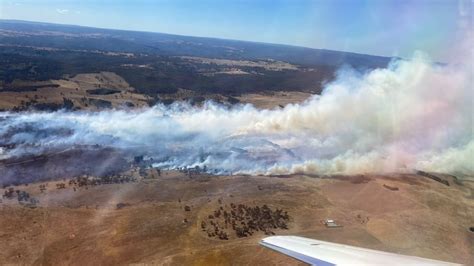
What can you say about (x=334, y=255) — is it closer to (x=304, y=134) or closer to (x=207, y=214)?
(x=207, y=214)

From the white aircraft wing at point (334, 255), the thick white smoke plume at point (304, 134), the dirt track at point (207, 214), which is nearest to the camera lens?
the white aircraft wing at point (334, 255)

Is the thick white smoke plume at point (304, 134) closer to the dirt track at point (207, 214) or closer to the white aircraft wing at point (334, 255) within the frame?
the dirt track at point (207, 214)

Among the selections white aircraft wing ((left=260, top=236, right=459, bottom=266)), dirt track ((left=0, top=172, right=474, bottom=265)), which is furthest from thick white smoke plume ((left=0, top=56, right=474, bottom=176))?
white aircraft wing ((left=260, top=236, right=459, bottom=266))

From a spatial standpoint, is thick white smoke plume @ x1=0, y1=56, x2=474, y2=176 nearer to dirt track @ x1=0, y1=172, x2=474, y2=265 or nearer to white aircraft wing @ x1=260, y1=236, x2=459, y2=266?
dirt track @ x1=0, y1=172, x2=474, y2=265

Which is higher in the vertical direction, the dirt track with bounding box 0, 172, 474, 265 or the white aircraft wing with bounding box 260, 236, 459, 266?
the white aircraft wing with bounding box 260, 236, 459, 266

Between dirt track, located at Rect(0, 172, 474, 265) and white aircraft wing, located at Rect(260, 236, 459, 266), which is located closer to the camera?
white aircraft wing, located at Rect(260, 236, 459, 266)

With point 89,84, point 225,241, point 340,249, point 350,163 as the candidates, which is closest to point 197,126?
point 350,163

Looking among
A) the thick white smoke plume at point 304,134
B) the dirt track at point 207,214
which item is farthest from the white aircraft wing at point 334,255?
the thick white smoke plume at point 304,134
